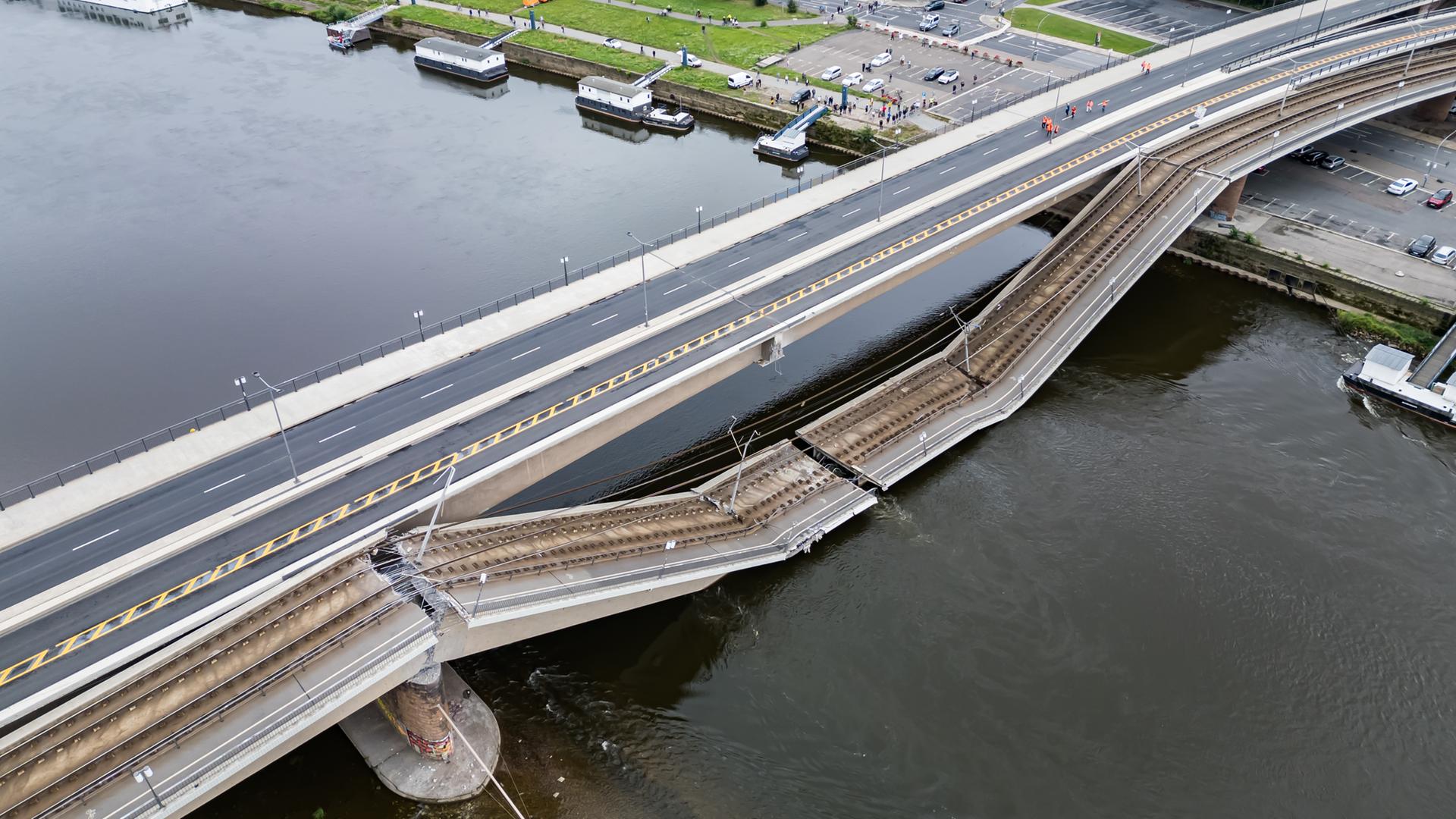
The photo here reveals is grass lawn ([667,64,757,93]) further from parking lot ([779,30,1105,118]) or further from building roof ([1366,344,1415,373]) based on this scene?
building roof ([1366,344,1415,373])

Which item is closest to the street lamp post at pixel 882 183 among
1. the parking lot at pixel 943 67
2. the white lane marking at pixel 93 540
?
the parking lot at pixel 943 67

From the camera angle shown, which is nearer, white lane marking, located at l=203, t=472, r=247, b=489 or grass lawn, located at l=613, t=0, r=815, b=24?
white lane marking, located at l=203, t=472, r=247, b=489

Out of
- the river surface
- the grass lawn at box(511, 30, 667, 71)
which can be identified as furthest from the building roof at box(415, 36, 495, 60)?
the river surface

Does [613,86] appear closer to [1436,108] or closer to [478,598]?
[478,598]

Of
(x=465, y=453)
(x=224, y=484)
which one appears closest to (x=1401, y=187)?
(x=465, y=453)

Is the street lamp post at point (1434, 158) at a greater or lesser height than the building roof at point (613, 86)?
lesser

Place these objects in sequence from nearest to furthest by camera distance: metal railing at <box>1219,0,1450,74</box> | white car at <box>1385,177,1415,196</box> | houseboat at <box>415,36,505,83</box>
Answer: white car at <box>1385,177,1415,196</box> → metal railing at <box>1219,0,1450,74</box> → houseboat at <box>415,36,505,83</box>

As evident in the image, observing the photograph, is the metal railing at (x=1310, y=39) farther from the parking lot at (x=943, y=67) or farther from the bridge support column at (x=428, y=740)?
the bridge support column at (x=428, y=740)
